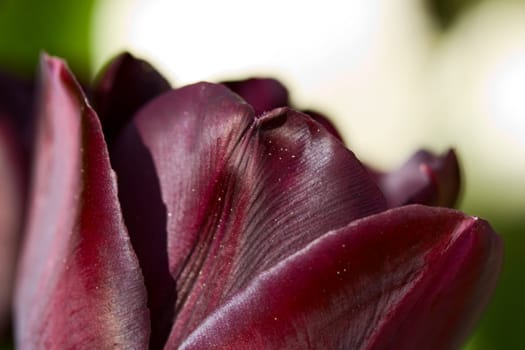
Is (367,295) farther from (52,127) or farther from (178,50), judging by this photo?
(178,50)

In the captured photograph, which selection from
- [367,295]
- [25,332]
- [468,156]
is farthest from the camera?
[468,156]

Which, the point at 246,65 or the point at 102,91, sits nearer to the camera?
the point at 102,91

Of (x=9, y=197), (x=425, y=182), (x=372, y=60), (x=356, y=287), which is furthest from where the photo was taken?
(x=372, y=60)

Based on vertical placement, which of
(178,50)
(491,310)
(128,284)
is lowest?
(491,310)

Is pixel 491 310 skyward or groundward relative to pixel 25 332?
groundward

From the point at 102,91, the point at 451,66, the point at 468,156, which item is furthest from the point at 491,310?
the point at 102,91

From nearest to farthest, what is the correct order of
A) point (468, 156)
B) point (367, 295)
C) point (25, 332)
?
point (367, 295) → point (25, 332) → point (468, 156)

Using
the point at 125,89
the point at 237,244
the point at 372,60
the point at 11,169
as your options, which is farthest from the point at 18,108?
the point at 372,60

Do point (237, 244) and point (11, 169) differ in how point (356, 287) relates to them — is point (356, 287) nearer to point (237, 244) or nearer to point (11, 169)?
point (237, 244)
